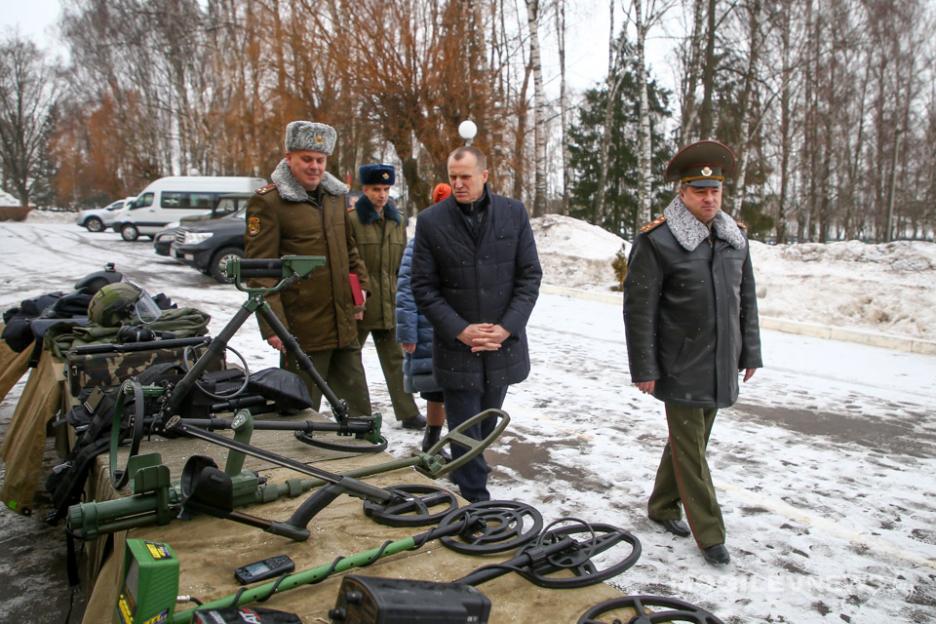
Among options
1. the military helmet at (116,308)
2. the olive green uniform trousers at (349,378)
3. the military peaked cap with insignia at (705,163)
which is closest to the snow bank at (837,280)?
the military peaked cap with insignia at (705,163)

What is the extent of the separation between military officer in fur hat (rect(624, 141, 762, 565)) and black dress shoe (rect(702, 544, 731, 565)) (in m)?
0.01

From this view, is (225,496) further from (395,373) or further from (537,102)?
(537,102)

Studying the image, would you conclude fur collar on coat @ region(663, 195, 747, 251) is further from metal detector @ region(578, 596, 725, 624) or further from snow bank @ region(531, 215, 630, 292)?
snow bank @ region(531, 215, 630, 292)

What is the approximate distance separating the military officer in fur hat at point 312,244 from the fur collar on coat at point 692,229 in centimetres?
183

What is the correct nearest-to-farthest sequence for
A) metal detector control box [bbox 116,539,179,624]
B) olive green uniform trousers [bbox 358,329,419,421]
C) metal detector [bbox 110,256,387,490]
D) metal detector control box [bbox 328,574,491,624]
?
1. metal detector control box [bbox 328,574,491,624]
2. metal detector control box [bbox 116,539,179,624]
3. metal detector [bbox 110,256,387,490]
4. olive green uniform trousers [bbox 358,329,419,421]

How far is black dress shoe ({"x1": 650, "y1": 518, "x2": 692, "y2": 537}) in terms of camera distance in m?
3.45

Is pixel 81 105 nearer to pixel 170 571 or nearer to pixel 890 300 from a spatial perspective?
pixel 890 300

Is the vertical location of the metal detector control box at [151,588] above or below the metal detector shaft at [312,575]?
above

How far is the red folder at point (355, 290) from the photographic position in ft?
13.7

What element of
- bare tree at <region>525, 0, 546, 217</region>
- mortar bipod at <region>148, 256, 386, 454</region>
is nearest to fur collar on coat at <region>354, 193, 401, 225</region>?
mortar bipod at <region>148, 256, 386, 454</region>

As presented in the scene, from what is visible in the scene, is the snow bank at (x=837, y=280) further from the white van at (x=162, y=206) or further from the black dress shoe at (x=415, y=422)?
the white van at (x=162, y=206)

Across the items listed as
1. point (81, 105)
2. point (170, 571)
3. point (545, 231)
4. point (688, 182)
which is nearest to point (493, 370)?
point (688, 182)

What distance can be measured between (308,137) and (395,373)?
2002mm

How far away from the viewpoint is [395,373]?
511 cm
